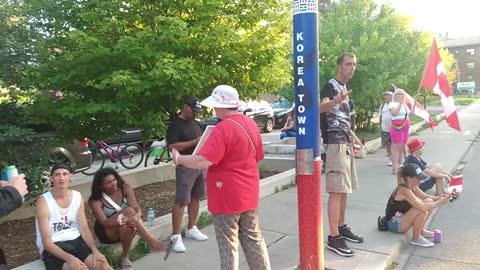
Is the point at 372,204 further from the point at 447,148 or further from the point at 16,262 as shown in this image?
the point at 447,148

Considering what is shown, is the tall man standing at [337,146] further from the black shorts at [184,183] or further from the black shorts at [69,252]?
the black shorts at [69,252]

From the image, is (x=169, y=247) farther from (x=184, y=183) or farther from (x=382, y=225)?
(x=382, y=225)

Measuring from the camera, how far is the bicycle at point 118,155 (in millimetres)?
10523

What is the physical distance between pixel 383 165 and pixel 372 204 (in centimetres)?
354

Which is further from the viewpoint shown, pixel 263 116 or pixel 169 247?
pixel 263 116

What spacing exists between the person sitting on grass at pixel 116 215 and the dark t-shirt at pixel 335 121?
76.7 inches

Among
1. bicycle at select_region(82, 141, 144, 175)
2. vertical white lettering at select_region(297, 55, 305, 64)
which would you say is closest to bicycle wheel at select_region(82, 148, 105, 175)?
bicycle at select_region(82, 141, 144, 175)

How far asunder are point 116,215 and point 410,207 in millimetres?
3227

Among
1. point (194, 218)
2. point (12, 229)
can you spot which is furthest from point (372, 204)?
point (12, 229)

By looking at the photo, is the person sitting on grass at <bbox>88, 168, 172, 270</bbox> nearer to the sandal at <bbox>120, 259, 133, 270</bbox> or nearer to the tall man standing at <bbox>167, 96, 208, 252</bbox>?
the sandal at <bbox>120, 259, 133, 270</bbox>

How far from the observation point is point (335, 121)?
13.7ft

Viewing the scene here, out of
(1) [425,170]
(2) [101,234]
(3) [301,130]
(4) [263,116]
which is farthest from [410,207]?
(4) [263,116]

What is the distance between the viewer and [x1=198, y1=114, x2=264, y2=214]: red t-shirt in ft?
9.70

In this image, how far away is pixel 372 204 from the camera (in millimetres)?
6305
